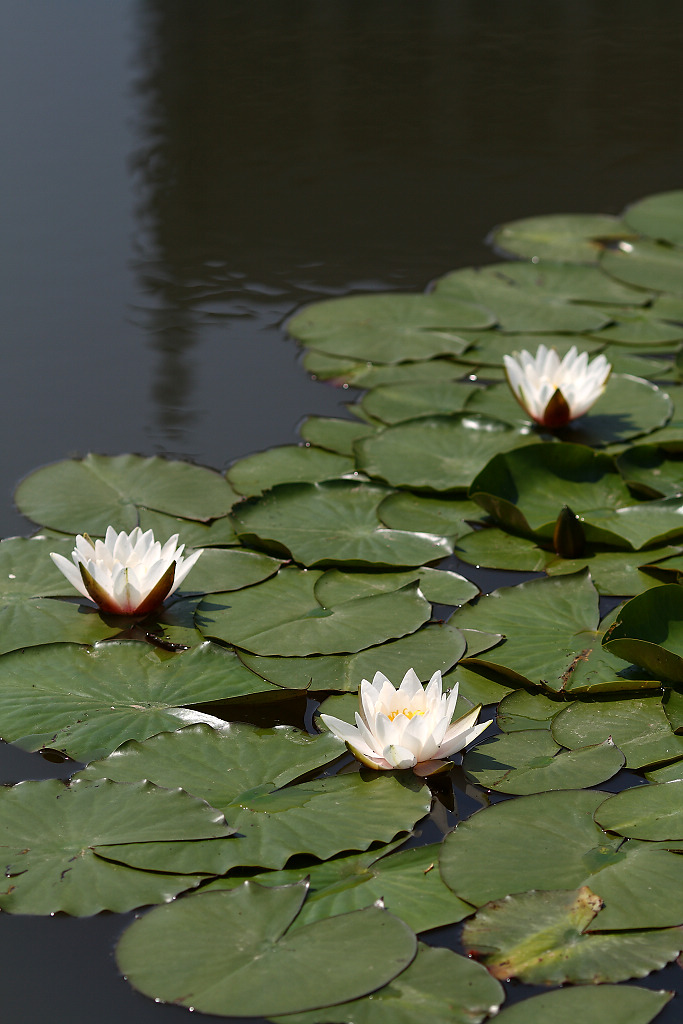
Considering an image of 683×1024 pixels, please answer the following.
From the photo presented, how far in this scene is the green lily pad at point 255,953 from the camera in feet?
4.37

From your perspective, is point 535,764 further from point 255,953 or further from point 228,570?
point 228,570

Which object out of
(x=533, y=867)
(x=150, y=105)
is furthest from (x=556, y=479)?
(x=150, y=105)

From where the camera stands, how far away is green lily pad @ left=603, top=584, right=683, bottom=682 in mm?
1911

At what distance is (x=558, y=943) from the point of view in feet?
4.69

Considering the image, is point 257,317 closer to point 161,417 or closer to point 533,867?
point 161,417

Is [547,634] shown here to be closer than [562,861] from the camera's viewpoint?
No

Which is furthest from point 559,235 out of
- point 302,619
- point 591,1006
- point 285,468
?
point 591,1006

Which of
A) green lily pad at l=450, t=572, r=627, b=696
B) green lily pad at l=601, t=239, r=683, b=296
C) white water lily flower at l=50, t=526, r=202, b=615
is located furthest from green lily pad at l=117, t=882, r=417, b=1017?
green lily pad at l=601, t=239, r=683, b=296

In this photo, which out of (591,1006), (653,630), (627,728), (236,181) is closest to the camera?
(591,1006)

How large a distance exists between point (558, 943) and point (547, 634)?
77 centimetres

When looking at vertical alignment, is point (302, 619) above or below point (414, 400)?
below

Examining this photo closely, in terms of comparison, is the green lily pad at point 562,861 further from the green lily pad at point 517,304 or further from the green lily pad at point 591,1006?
the green lily pad at point 517,304

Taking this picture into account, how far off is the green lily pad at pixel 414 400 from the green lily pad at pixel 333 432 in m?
0.08

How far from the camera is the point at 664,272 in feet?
12.8
